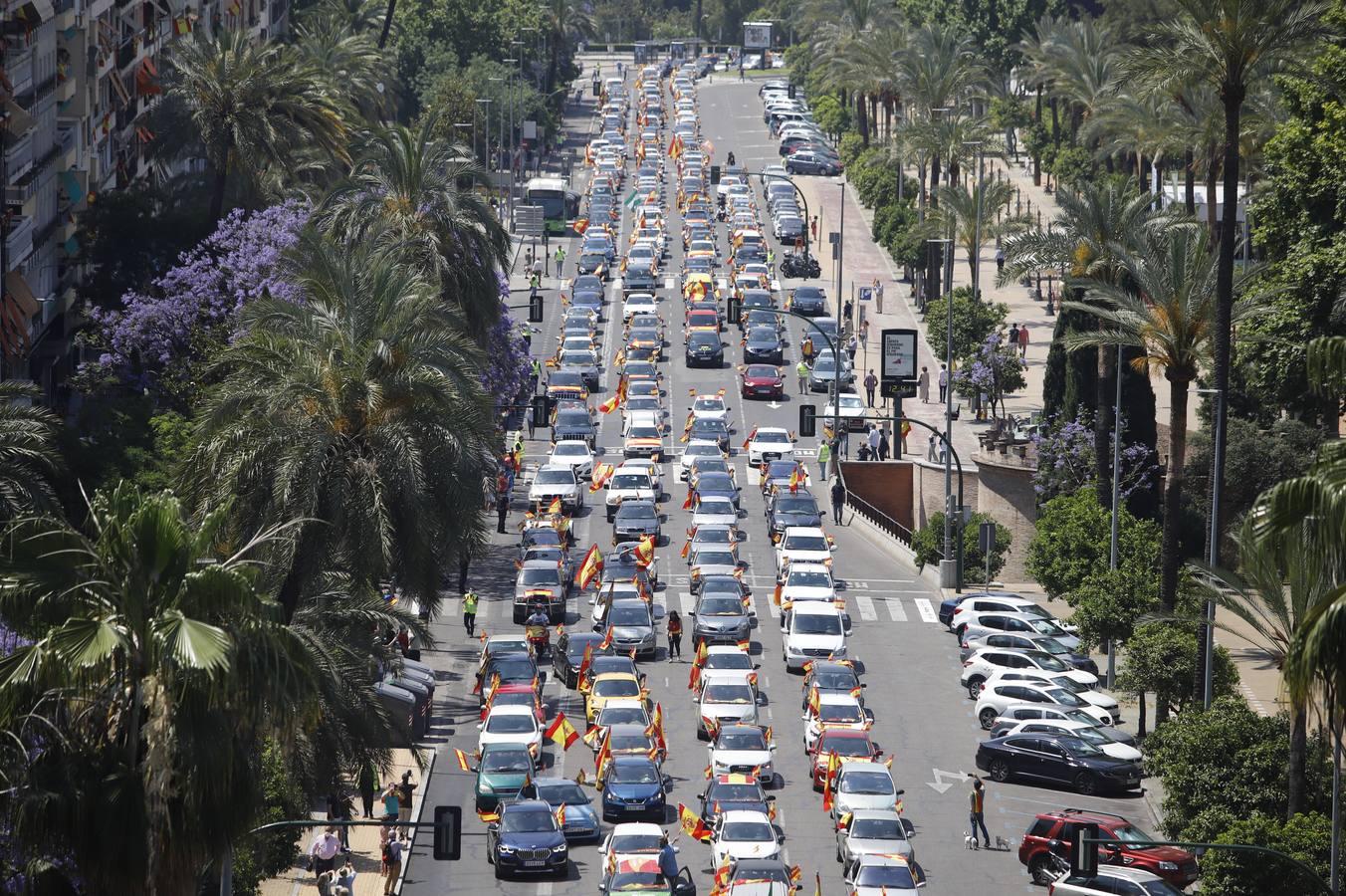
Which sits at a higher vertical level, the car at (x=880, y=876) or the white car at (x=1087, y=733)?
the car at (x=880, y=876)

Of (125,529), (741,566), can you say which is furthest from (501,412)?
(125,529)

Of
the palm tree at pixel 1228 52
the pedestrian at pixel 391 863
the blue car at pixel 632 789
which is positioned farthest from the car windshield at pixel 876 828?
the palm tree at pixel 1228 52

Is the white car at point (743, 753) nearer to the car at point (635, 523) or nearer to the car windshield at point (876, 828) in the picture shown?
the car windshield at point (876, 828)

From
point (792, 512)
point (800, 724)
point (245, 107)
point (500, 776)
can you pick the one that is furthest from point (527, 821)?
point (245, 107)

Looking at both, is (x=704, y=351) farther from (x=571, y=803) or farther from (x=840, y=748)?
(x=571, y=803)

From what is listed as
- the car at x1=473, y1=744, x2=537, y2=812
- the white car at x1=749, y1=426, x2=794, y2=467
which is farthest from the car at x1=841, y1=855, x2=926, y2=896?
the white car at x1=749, y1=426, x2=794, y2=467

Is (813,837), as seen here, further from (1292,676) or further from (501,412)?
(501,412)
